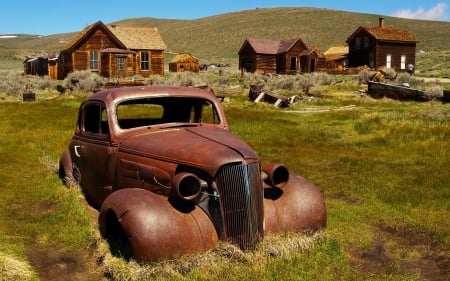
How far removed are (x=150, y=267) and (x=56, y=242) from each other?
191cm

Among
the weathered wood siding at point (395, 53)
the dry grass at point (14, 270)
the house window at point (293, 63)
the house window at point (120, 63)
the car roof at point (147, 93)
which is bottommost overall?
the dry grass at point (14, 270)

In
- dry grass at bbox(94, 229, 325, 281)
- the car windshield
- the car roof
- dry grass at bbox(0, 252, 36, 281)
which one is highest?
the car roof

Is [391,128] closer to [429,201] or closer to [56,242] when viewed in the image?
[429,201]

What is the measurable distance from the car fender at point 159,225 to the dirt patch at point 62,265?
62 cm

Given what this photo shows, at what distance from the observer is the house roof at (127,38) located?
123ft

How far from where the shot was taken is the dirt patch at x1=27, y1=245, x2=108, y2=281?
16.0 ft

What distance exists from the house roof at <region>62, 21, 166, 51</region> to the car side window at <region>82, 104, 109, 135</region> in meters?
32.6

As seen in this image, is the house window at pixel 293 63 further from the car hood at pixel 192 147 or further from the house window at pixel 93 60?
the car hood at pixel 192 147

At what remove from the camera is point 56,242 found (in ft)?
19.2

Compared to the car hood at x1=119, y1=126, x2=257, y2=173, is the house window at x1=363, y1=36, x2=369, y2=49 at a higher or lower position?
higher

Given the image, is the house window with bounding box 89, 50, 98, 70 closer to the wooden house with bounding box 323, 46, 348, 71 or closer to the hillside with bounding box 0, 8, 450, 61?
the wooden house with bounding box 323, 46, 348, 71

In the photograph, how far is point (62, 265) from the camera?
5.19m

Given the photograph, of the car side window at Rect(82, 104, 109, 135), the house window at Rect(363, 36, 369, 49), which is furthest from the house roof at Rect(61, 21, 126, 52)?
the car side window at Rect(82, 104, 109, 135)

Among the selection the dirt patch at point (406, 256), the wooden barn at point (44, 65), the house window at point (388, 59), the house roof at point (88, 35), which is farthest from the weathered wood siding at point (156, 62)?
the dirt patch at point (406, 256)
